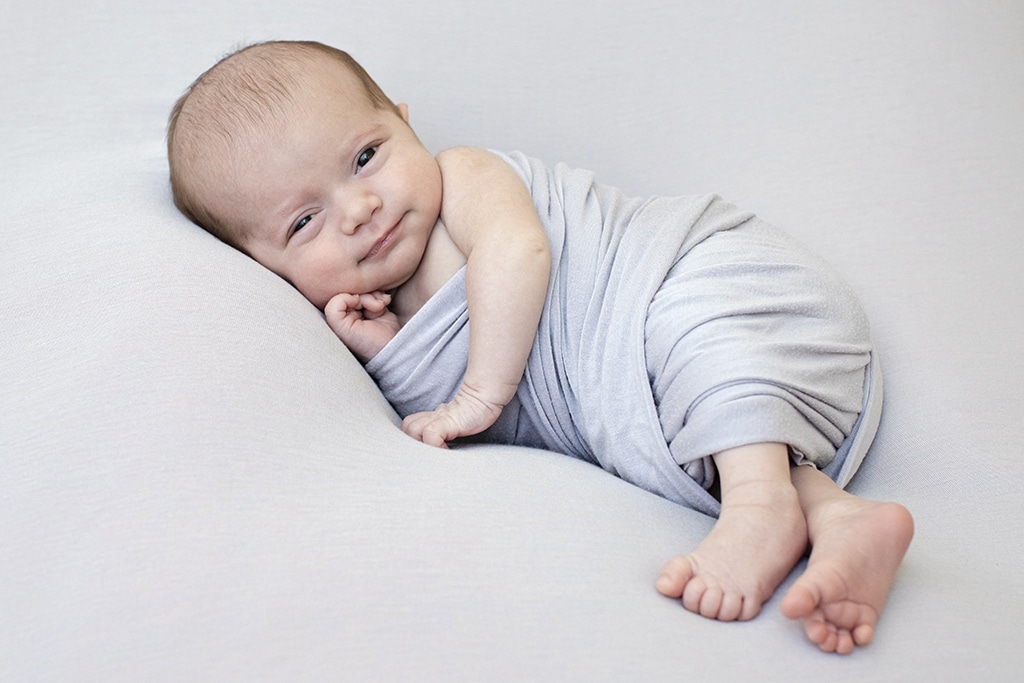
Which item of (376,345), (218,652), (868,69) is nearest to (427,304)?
(376,345)

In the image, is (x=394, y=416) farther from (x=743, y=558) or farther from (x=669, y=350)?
(x=743, y=558)

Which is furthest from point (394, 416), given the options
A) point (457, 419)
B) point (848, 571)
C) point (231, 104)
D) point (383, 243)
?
point (848, 571)

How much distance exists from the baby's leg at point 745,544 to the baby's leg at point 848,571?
0.11 ft

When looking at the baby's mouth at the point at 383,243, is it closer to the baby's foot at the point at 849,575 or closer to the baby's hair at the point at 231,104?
the baby's hair at the point at 231,104

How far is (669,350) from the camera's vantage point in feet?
3.47

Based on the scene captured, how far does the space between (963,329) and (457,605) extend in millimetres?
838

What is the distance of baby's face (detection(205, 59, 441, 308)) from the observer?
1.22m

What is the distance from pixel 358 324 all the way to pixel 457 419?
229 millimetres

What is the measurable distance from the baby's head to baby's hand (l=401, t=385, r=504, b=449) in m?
0.23

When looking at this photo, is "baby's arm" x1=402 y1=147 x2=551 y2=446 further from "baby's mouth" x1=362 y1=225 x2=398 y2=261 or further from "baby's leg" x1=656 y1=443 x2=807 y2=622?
"baby's leg" x1=656 y1=443 x2=807 y2=622

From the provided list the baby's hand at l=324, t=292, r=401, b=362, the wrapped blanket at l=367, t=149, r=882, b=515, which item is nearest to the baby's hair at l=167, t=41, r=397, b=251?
the baby's hand at l=324, t=292, r=401, b=362

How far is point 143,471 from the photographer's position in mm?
897

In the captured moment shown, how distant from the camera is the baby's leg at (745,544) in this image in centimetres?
85

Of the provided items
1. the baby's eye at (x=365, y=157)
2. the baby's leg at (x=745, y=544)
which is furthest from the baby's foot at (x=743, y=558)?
the baby's eye at (x=365, y=157)
